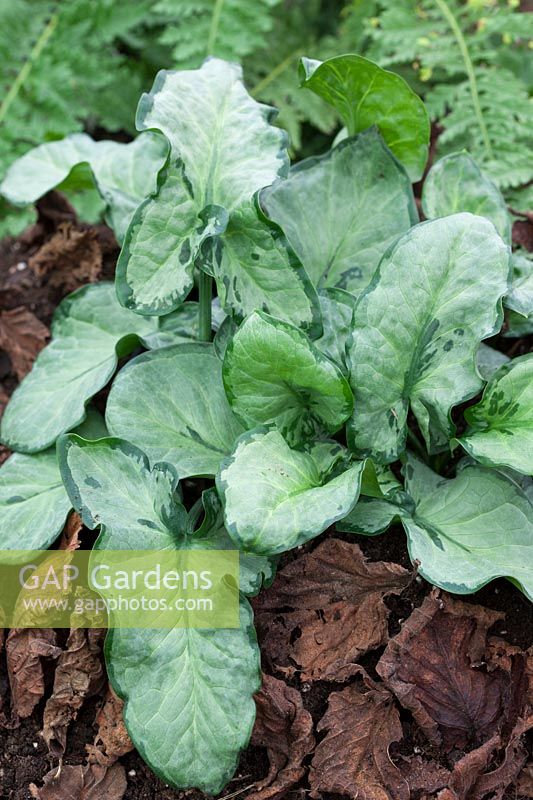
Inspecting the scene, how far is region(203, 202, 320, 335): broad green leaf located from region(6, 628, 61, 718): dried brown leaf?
0.51 metres

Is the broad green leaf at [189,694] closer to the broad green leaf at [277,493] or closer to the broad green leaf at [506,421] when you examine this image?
the broad green leaf at [277,493]

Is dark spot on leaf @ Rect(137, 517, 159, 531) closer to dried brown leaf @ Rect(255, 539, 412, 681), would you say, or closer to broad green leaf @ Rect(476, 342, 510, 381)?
dried brown leaf @ Rect(255, 539, 412, 681)

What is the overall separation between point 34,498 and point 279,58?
1386 millimetres

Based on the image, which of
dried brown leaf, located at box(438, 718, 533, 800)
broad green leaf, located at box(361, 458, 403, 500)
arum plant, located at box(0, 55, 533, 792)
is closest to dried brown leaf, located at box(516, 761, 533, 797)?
dried brown leaf, located at box(438, 718, 533, 800)

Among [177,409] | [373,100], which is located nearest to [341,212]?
[373,100]

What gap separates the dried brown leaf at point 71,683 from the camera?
1.08m

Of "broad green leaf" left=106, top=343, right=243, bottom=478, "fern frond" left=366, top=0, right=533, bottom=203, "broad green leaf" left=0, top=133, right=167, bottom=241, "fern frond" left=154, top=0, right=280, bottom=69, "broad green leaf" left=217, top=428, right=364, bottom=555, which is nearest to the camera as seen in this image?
"broad green leaf" left=217, top=428, right=364, bottom=555

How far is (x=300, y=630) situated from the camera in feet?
3.59

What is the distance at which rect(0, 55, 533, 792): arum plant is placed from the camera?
963 mm

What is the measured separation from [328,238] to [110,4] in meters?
1.15

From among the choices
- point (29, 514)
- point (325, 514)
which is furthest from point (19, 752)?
point (325, 514)

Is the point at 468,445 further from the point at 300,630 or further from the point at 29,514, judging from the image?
the point at 29,514

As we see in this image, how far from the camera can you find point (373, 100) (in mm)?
1183

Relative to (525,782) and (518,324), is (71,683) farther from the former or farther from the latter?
(518,324)
